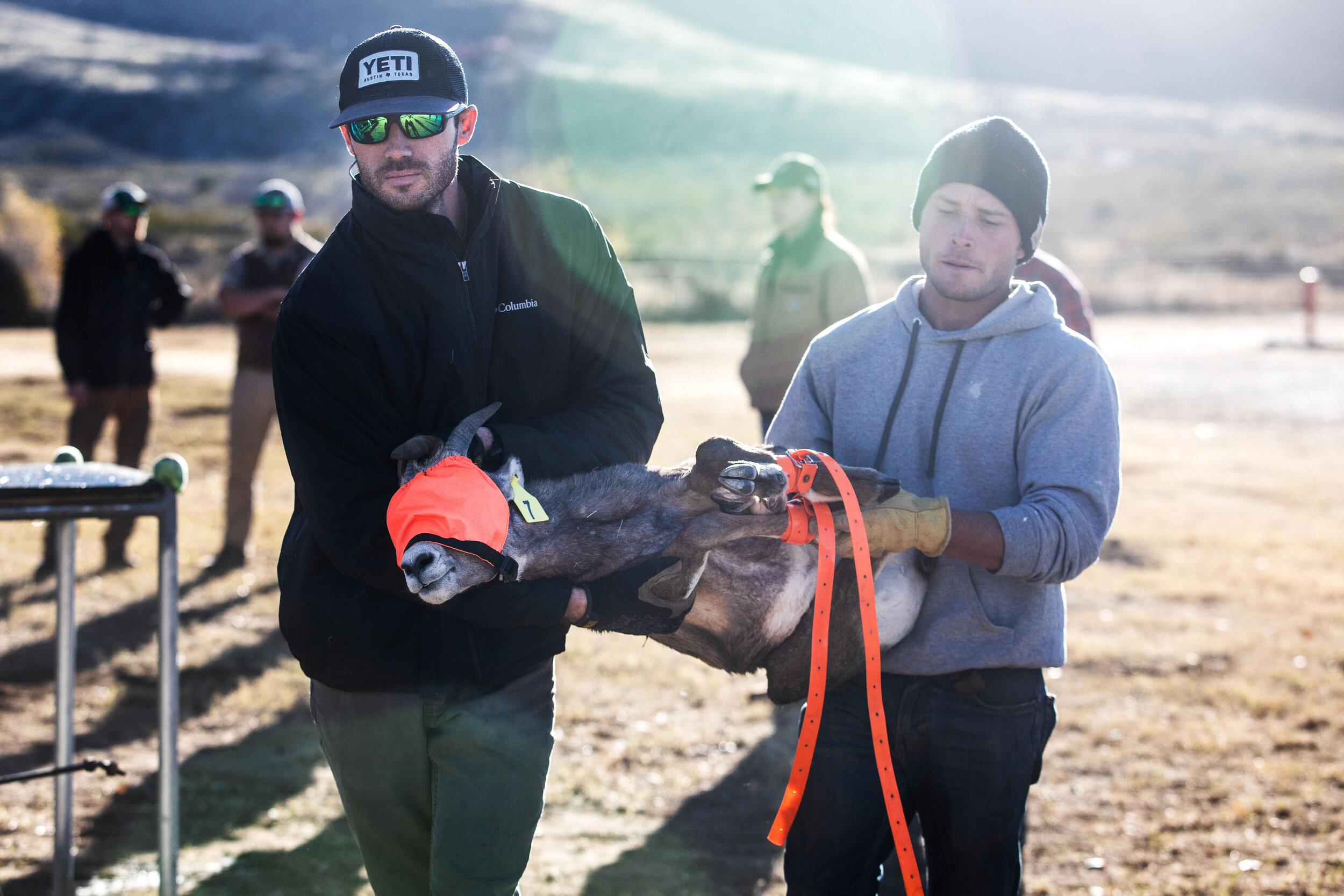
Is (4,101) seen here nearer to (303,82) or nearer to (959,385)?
(303,82)

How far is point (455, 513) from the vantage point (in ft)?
6.23

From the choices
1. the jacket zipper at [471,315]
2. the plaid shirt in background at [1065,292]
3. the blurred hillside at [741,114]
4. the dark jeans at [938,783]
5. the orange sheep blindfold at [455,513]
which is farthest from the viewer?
the blurred hillside at [741,114]

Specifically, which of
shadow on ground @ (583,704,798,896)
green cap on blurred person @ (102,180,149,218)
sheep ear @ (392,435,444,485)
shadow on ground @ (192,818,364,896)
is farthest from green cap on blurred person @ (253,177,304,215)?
sheep ear @ (392,435,444,485)

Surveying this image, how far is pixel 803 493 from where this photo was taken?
2.20 metres

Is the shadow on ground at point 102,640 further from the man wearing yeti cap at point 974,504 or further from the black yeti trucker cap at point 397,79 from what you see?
the man wearing yeti cap at point 974,504

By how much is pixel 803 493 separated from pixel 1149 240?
53.9m

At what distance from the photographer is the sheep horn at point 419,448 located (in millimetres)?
2086

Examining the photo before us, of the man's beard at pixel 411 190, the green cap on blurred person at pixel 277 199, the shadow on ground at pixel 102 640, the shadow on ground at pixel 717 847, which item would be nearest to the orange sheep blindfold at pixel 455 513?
the man's beard at pixel 411 190

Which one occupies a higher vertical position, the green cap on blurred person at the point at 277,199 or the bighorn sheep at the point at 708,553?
the green cap on blurred person at the point at 277,199

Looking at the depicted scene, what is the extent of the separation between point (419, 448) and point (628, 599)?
0.50 metres

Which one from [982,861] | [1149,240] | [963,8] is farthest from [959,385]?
[963,8]

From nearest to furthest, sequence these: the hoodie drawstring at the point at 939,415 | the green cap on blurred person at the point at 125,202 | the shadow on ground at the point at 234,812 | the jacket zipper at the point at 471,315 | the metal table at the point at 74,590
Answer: the jacket zipper at the point at 471,315, the hoodie drawstring at the point at 939,415, the metal table at the point at 74,590, the shadow on ground at the point at 234,812, the green cap on blurred person at the point at 125,202

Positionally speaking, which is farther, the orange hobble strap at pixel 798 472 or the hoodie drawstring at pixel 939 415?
the hoodie drawstring at pixel 939 415

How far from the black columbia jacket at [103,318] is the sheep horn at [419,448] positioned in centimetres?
631
